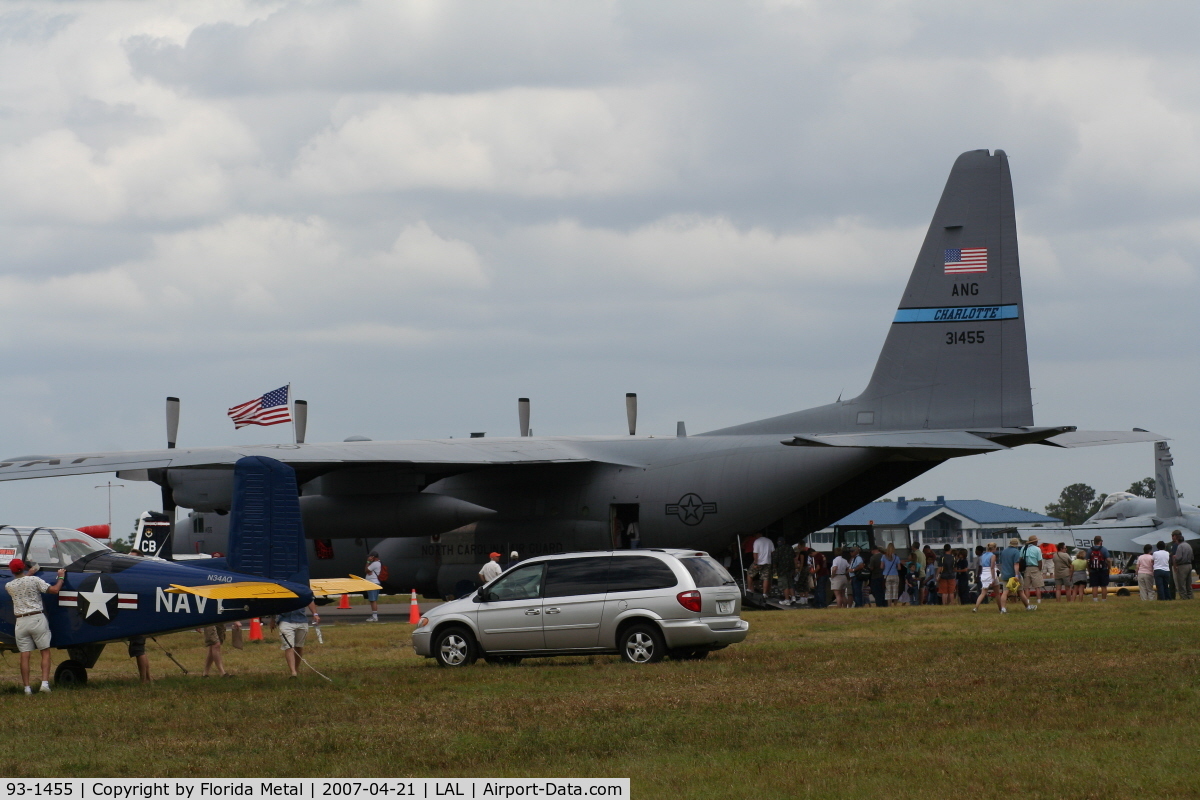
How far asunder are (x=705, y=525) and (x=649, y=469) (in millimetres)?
1872

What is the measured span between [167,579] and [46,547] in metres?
1.89

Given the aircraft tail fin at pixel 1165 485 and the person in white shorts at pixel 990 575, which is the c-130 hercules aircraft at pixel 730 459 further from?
the aircraft tail fin at pixel 1165 485

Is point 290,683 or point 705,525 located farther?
point 705,525

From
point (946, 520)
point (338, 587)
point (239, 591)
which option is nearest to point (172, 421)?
point (338, 587)

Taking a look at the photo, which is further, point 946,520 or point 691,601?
point 946,520

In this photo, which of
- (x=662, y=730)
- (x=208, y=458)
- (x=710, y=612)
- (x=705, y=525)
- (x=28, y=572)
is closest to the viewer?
(x=662, y=730)

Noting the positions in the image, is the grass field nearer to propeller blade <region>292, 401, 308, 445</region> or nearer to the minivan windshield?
the minivan windshield

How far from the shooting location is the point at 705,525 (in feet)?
95.5

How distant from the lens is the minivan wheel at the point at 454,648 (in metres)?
18.4

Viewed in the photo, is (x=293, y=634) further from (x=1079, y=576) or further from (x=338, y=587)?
(x=1079, y=576)

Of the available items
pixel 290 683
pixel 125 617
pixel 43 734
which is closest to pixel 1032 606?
pixel 290 683

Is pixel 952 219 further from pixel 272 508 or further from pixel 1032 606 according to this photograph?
pixel 272 508
